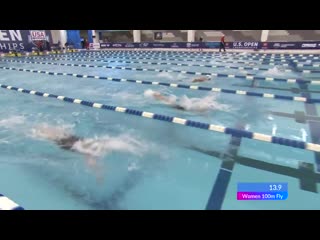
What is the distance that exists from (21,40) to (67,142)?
15.4m

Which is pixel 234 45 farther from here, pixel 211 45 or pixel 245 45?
pixel 211 45

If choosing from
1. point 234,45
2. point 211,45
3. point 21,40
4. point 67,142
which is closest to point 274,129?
point 67,142

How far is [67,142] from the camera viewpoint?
10.9 ft

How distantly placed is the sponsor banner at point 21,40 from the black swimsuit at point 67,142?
14812mm

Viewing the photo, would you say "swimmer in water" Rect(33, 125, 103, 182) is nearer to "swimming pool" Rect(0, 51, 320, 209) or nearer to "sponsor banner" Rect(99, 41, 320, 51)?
"swimming pool" Rect(0, 51, 320, 209)

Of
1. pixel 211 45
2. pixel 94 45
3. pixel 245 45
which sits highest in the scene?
pixel 245 45

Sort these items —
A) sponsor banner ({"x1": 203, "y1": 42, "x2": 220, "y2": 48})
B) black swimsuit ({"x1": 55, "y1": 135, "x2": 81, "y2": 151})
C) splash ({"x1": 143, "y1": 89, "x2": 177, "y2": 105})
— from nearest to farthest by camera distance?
1. black swimsuit ({"x1": 55, "y1": 135, "x2": 81, "y2": 151})
2. splash ({"x1": 143, "y1": 89, "x2": 177, "y2": 105})
3. sponsor banner ({"x1": 203, "y1": 42, "x2": 220, "y2": 48})

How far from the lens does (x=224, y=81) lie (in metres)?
6.98

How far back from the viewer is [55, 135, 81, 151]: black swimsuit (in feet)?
10.5

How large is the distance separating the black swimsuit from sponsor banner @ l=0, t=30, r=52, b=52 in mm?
14812

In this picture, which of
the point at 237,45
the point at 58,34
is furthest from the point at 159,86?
the point at 58,34

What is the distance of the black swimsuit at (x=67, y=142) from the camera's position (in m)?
3.20

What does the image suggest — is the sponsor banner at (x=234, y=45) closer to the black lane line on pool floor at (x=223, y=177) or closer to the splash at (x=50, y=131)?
the black lane line on pool floor at (x=223, y=177)

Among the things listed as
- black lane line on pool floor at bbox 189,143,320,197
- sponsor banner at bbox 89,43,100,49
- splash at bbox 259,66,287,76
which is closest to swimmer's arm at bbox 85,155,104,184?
black lane line on pool floor at bbox 189,143,320,197
